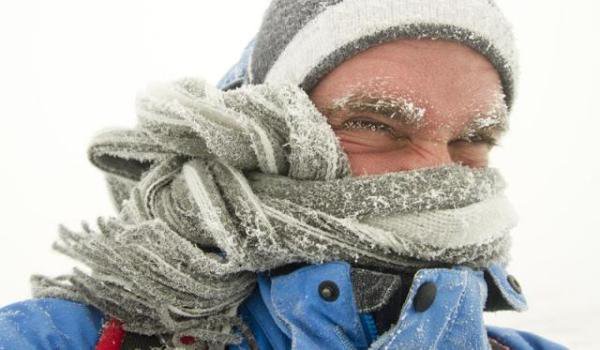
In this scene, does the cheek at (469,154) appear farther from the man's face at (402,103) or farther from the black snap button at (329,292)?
the black snap button at (329,292)

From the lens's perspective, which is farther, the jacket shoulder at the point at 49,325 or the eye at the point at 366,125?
the eye at the point at 366,125

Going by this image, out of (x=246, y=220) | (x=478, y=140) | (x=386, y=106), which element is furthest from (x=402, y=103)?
(x=246, y=220)

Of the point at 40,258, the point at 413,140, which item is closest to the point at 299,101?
the point at 413,140

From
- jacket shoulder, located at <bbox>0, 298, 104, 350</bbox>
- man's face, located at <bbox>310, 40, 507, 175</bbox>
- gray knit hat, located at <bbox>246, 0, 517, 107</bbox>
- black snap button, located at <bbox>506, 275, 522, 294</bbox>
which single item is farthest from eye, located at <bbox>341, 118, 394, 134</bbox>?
jacket shoulder, located at <bbox>0, 298, 104, 350</bbox>

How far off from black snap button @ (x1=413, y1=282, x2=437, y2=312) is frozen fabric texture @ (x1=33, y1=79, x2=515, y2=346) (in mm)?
96

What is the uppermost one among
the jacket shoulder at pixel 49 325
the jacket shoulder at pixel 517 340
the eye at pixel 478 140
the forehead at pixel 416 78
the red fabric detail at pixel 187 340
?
the forehead at pixel 416 78

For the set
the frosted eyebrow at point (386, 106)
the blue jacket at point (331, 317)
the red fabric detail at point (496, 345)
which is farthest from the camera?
the red fabric detail at point (496, 345)

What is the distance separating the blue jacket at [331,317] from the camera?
3.88 ft

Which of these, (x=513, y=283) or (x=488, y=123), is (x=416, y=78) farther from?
(x=513, y=283)

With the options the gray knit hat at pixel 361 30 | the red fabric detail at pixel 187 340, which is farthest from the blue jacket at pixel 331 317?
the gray knit hat at pixel 361 30

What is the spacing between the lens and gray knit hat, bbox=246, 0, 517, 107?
1450mm

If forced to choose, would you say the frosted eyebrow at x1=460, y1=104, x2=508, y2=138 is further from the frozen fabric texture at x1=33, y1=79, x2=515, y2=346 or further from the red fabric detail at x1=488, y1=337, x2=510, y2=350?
the red fabric detail at x1=488, y1=337, x2=510, y2=350

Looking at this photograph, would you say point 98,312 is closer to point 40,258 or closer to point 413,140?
point 413,140

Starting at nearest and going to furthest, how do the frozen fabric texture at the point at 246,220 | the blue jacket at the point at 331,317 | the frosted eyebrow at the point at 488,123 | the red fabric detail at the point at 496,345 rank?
1. the blue jacket at the point at 331,317
2. the frozen fabric texture at the point at 246,220
3. the frosted eyebrow at the point at 488,123
4. the red fabric detail at the point at 496,345
